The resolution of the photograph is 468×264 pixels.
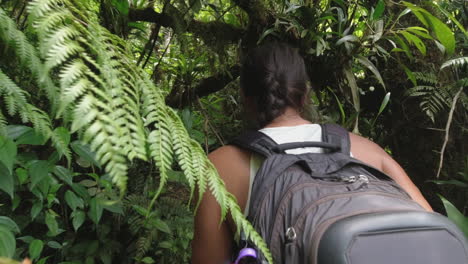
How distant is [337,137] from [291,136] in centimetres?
13

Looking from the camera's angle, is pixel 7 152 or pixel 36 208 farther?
pixel 36 208

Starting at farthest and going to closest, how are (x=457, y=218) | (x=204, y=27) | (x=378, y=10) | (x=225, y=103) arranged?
(x=225, y=103), (x=204, y=27), (x=378, y=10), (x=457, y=218)

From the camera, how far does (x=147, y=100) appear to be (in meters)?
0.68

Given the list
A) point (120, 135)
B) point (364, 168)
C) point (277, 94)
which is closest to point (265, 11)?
point (277, 94)

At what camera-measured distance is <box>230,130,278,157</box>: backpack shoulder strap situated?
3.53ft

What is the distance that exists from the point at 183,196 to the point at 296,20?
0.98 m

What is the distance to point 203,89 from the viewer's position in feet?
6.84

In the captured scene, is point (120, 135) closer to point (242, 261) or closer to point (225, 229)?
point (242, 261)

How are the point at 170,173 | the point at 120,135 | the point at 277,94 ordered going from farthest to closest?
the point at 170,173
the point at 277,94
the point at 120,135

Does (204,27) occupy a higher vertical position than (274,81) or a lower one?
higher

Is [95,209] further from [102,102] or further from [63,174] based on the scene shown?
[102,102]

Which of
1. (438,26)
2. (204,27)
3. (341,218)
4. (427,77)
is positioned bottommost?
(341,218)

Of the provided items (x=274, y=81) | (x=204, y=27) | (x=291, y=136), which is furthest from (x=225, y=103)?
(x=291, y=136)

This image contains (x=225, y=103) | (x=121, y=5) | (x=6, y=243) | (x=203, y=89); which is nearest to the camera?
(x=6, y=243)
